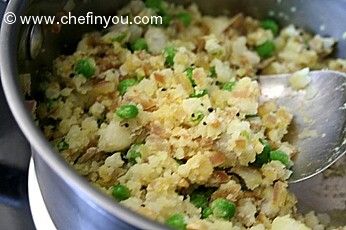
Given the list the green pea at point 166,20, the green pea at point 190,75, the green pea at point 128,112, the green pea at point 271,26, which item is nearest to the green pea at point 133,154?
the green pea at point 128,112

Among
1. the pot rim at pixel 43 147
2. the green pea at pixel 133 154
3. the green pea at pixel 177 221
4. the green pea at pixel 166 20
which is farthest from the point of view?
the green pea at pixel 166 20

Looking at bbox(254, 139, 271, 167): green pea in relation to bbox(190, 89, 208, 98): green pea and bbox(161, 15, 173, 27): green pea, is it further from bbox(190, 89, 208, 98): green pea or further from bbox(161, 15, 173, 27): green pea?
bbox(161, 15, 173, 27): green pea

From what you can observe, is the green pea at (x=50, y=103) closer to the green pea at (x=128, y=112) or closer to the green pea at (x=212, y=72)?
the green pea at (x=128, y=112)

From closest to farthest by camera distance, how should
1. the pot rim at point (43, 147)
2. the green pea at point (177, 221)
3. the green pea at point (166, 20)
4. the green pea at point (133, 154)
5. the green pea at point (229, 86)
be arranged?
the pot rim at point (43, 147), the green pea at point (177, 221), the green pea at point (133, 154), the green pea at point (229, 86), the green pea at point (166, 20)

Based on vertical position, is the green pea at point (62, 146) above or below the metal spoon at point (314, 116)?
above

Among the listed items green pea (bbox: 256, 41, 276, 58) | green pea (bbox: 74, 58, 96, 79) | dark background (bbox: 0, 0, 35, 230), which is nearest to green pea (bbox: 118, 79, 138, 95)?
green pea (bbox: 74, 58, 96, 79)

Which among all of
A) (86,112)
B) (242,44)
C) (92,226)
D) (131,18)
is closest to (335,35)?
(242,44)

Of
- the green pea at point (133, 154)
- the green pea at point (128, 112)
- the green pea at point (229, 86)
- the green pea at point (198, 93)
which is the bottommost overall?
the green pea at point (133, 154)
